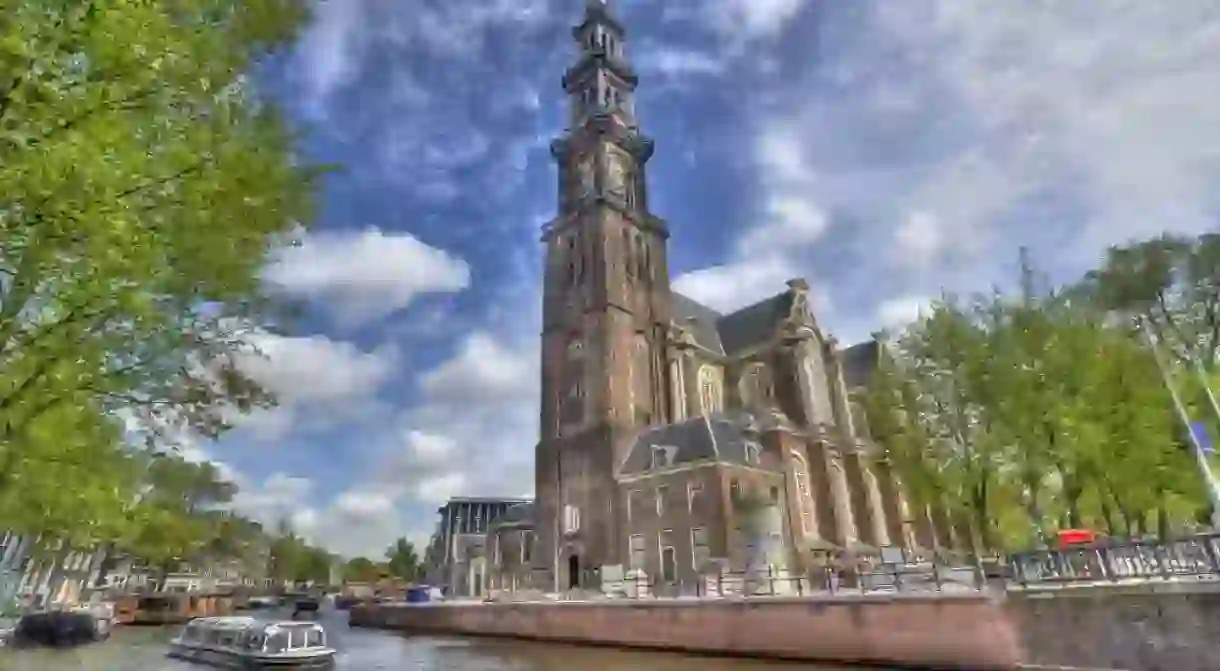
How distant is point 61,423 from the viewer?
10648 mm

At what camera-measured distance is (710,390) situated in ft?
185

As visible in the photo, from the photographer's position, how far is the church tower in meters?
46.5

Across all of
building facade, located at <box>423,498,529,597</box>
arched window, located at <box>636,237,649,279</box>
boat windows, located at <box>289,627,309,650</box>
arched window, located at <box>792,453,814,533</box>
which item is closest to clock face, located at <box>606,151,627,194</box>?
arched window, located at <box>636,237,649,279</box>

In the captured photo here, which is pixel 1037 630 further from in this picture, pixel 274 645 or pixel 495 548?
pixel 495 548

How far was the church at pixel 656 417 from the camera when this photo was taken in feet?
139

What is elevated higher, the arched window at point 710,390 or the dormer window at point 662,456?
the arched window at point 710,390

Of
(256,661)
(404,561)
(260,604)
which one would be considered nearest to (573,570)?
(256,661)

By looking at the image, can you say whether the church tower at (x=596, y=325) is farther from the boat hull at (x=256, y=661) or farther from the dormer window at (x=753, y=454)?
the boat hull at (x=256, y=661)

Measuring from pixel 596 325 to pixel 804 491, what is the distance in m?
19.3

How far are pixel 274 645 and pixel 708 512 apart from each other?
25.6 m

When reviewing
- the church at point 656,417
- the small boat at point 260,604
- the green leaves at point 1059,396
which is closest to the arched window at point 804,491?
the church at point 656,417

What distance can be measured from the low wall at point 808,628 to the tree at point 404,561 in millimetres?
107255

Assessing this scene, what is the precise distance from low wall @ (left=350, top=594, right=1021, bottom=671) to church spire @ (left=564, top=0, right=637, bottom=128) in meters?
44.1

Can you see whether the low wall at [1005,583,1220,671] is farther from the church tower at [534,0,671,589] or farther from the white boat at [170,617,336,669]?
the church tower at [534,0,671,589]
